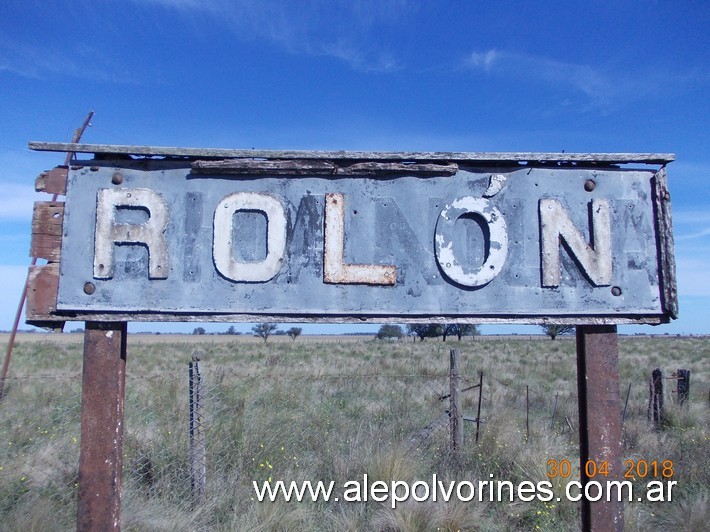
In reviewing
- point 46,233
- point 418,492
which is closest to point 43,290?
point 46,233

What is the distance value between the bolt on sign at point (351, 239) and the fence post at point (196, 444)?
301 cm

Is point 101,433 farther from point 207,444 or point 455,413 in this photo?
point 455,413

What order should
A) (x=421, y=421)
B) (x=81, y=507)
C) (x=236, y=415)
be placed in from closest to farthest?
1. (x=81, y=507)
2. (x=236, y=415)
3. (x=421, y=421)

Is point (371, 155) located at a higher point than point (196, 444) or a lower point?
higher

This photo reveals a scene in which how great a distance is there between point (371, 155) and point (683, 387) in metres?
9.94

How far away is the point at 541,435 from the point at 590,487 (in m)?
4.95

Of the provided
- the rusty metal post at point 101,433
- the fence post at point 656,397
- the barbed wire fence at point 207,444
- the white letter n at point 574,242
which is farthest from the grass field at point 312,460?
the white letter n at point 574,242

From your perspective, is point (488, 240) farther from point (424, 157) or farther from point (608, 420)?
point (608, 420)

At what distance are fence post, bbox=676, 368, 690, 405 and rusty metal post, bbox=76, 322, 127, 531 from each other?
10.1m

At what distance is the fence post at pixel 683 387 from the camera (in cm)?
1008

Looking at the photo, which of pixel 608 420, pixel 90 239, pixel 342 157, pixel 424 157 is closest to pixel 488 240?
pixel 424 157

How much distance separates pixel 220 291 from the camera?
276cm

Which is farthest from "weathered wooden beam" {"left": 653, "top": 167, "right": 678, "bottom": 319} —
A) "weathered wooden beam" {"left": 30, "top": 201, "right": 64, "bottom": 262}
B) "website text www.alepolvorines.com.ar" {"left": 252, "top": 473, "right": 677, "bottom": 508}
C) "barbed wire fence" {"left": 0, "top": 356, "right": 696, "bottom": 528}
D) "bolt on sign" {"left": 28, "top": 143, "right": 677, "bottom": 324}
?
"barbed wire fence" {"left": 0, "top": 356, "right": 696, "bottom": 528}

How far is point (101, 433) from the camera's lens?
8.66 feet
